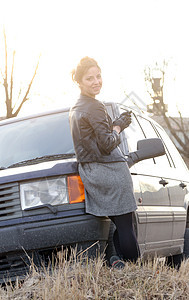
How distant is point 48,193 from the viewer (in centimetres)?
429

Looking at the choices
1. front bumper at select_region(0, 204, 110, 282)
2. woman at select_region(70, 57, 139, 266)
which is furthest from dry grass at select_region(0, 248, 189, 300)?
woman at select_region(70, 57, 139, 266)

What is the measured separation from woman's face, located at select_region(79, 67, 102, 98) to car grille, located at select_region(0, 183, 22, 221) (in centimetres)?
91

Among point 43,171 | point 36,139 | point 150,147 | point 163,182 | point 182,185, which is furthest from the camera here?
point 182,185

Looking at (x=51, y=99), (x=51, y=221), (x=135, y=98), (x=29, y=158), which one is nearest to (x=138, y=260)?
(x=51, y=221)

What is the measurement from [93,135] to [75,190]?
1.42ft

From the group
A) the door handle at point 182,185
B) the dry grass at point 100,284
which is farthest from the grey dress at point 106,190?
the door handle at point 182,185

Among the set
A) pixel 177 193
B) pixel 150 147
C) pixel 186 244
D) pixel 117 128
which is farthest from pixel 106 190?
pixel 186 244

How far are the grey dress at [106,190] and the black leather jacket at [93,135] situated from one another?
7cm

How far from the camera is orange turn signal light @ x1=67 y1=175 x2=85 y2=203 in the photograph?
429 cm

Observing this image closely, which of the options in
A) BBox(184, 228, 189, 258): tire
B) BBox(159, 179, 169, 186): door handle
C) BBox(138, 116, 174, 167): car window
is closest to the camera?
BBox(159, 179, 169, 186): door handle

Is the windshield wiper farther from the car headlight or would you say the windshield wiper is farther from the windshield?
the car headlight

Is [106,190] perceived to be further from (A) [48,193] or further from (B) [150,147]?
(B) [150,147]

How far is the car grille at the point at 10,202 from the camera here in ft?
14.2

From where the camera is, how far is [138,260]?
13.7 feet
